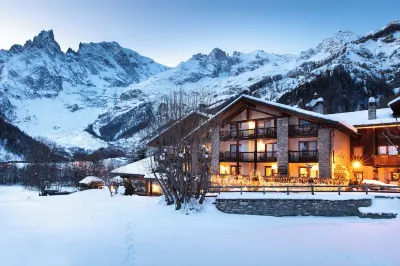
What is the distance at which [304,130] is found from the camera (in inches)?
1124

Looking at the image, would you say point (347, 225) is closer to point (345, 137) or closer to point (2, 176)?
point (345, 137)

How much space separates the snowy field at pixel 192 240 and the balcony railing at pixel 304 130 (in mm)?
10154

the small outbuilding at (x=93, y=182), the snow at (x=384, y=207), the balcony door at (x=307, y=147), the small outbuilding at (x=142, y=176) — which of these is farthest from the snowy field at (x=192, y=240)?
the small outbuilding at (x=93, y=182)

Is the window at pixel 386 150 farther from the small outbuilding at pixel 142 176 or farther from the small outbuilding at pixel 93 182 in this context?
the small outbuilding at pixel 93 182

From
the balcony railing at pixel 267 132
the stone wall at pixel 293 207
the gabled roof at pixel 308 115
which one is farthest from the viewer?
the balcony railing at pixel 267 132

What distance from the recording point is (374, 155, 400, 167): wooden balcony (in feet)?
88.5

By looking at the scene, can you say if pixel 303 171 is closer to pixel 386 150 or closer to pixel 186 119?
pixel 386 150

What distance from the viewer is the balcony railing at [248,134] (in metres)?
30.2

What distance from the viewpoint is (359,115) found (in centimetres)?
3206

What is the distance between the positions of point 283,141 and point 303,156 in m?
1.96

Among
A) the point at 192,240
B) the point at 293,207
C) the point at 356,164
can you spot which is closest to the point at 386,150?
the point at 356,164

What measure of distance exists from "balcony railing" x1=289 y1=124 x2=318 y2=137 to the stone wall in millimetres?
9225

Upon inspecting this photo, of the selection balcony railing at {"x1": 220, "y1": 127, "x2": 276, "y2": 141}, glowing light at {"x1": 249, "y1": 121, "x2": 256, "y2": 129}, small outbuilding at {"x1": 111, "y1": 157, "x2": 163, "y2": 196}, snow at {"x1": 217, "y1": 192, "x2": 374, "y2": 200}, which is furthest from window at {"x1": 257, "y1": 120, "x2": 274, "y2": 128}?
snow at {"x1": 217, "y1": 192, "x2": 374, "y2": 200}

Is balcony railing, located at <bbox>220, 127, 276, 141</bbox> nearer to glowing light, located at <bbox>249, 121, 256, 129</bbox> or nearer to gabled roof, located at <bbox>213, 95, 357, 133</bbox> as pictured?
glowing light, located at <bbox>249, 121, 256, 129</bbox>
